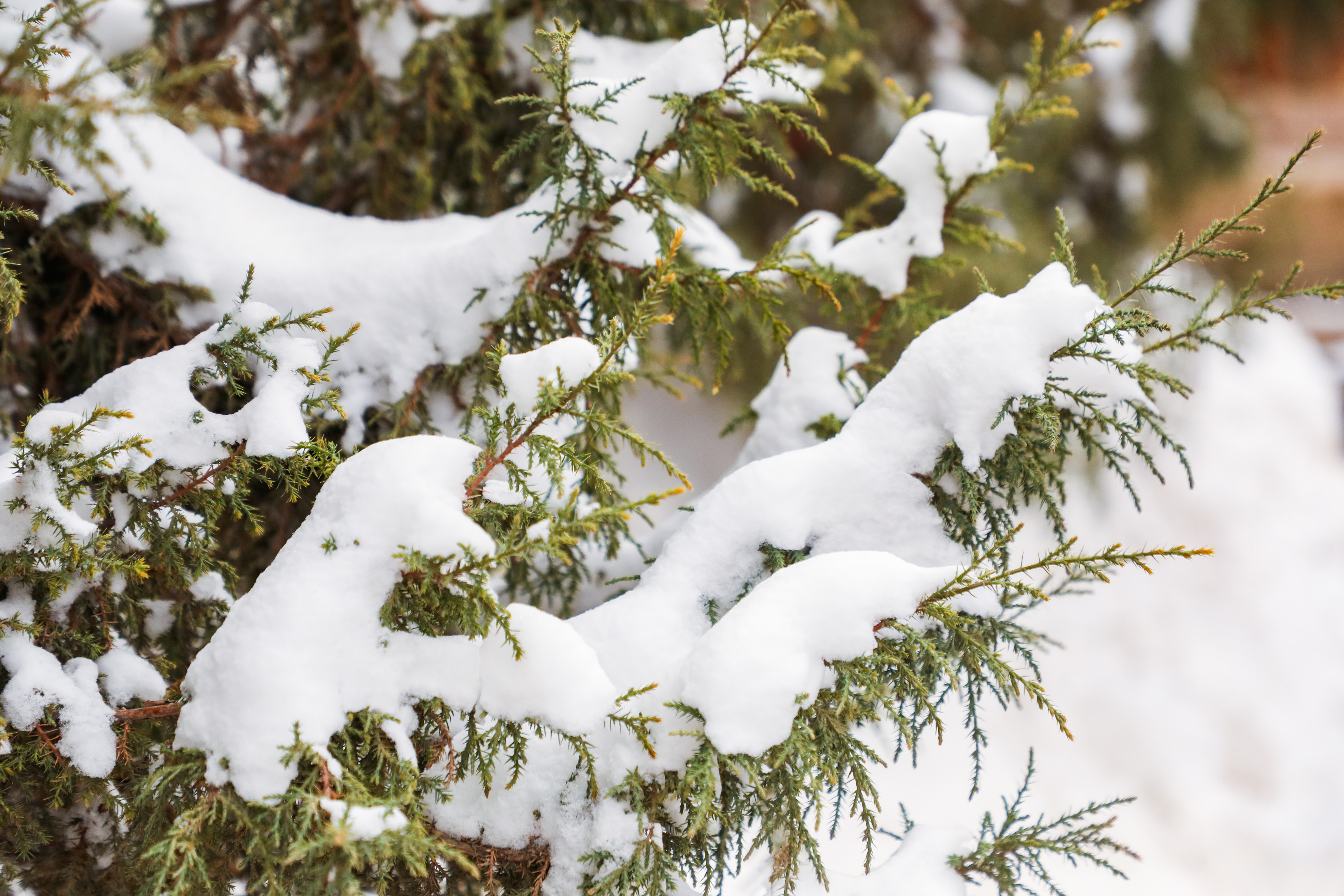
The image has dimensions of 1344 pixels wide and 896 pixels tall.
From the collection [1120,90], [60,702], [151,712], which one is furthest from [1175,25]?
[60,702]

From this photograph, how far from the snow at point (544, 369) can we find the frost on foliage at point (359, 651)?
148 mm

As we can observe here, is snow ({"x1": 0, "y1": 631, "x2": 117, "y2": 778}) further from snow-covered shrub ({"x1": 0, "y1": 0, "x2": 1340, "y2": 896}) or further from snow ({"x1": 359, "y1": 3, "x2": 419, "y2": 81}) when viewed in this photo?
snow ({"x1": 359, "y1": 3, "x2": 419, "y2": 81})

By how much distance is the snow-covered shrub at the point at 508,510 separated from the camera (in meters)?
1.31

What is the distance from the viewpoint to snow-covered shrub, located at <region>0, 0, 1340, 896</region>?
4.31ft

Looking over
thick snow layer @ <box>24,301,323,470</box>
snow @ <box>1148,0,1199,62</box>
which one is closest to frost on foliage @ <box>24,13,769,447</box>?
thick snow layer @ <box>24,301,323,470</box>

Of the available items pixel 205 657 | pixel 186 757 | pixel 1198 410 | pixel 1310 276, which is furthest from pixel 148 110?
pixel 1310 276

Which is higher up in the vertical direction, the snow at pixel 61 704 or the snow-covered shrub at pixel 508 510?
the snow-covered shrub at pixel 508 510

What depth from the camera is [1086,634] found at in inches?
254

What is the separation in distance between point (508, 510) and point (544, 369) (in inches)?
10.9

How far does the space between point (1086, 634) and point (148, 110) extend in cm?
719

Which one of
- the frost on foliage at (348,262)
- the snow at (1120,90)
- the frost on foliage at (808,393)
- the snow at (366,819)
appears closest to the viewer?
the snow at (366,819)

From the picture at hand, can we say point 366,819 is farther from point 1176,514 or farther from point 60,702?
point 1176,514

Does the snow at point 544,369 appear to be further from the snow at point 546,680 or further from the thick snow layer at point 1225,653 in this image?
the thick snow layer at point 1225,653

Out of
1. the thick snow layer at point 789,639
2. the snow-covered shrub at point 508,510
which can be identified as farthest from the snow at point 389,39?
the thick snow layer at point 789,639
